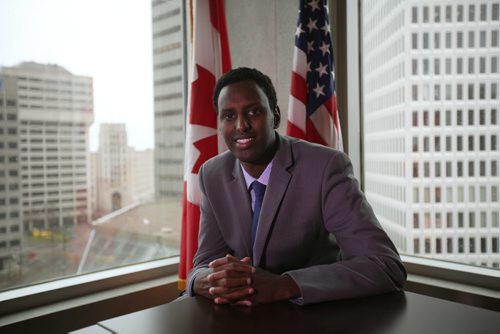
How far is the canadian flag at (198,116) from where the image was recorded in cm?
248

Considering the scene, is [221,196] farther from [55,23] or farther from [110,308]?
[55,23]

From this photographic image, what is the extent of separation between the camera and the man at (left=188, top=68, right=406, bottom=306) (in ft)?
4.10

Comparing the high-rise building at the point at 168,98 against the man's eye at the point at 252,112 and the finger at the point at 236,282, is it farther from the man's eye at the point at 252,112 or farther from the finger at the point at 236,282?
the finger at the point at 236,282

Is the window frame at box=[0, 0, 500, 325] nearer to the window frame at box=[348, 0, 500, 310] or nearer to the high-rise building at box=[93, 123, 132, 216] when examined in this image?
the window frame at box=[348, 0, 500, 310]

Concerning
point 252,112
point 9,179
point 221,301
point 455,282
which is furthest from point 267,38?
point 221,301

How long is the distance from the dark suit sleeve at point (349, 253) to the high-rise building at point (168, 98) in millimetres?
1635

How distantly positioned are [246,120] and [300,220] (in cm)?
45

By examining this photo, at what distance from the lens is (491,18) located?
2520 mm

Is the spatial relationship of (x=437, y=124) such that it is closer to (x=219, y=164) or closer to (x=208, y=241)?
(x=219, y=164)

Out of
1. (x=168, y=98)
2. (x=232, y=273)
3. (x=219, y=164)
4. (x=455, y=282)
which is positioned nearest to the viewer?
(x=232, y=273)

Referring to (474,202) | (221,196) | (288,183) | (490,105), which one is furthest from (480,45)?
(221,196)

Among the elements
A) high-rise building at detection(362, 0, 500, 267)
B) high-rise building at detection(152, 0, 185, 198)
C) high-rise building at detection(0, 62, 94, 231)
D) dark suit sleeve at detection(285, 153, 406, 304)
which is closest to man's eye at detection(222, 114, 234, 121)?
dark suit sleeve at detection(285, 153, 406, 304)

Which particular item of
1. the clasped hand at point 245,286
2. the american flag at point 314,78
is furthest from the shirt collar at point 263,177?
the american flag at point 314,78

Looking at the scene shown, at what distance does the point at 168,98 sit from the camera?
300 centimetres
